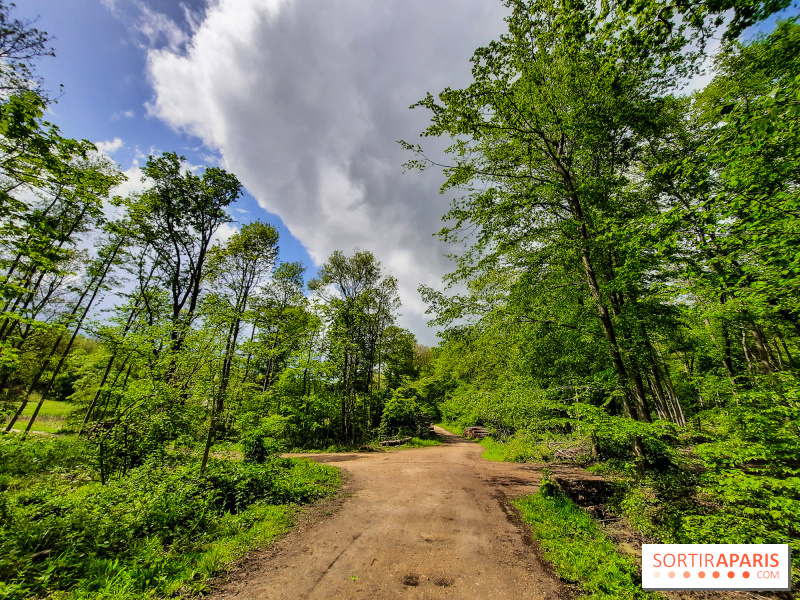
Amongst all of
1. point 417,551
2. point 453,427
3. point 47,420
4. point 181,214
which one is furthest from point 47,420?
point 453,427

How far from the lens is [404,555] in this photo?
4.76 metres

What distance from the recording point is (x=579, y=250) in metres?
7.82

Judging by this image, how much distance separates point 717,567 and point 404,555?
4482 millimetres

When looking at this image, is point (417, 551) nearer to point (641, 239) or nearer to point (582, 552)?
point (582, 552)

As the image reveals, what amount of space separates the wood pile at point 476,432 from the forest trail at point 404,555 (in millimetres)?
20694

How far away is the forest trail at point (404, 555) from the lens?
3.87m

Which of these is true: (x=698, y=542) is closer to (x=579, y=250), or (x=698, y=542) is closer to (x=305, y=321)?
(x=579, y=250)

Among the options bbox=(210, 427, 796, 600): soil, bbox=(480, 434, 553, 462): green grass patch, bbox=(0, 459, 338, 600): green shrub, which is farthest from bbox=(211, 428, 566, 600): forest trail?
bbox=(480, 434, 553, 462): green grass patch

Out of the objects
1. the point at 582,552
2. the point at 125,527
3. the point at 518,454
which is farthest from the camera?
the point at 518,454

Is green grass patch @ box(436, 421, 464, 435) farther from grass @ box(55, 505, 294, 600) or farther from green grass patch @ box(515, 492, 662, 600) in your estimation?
grass @ box(55, 505, 294, 600)

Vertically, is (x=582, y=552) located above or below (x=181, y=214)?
below

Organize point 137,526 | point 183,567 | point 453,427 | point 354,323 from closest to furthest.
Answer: point 183,567
point 137,526
point 354,323
point 453,427

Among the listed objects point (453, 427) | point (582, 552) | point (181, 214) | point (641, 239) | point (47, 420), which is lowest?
point (582, 552)

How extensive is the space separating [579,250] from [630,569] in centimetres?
694
